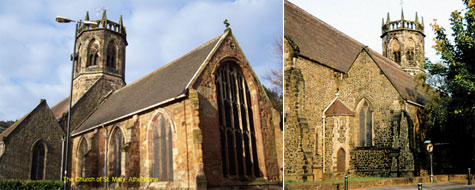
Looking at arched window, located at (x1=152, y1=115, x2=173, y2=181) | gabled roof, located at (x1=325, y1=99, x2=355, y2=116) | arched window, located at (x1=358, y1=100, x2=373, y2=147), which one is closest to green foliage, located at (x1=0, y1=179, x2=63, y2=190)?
arched window, located at (x1=152, y1=115, x2=173, y2=181)

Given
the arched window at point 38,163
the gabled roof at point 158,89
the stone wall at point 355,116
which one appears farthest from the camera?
the stone wall at point 355,116

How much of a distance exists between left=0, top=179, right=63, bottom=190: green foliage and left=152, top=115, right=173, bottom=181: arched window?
5755 millimetres

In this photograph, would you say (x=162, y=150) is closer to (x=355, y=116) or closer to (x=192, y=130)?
(x=192, y=130)

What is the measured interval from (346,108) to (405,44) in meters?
25.6

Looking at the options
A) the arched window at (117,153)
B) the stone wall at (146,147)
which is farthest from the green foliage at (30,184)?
the arched window at (117,153)

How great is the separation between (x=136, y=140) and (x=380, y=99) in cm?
1676

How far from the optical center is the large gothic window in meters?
16.2

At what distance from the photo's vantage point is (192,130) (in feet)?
55.0

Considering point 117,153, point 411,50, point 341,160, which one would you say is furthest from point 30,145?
point 411,50

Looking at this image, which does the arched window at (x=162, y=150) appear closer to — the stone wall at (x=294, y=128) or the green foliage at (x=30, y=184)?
the stone wall at (x=294, y=128)

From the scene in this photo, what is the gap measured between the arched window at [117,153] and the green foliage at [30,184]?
794 centimetres

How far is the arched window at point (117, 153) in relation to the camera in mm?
20056

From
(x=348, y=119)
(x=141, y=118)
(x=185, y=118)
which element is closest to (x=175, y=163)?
(x=185, y=118)

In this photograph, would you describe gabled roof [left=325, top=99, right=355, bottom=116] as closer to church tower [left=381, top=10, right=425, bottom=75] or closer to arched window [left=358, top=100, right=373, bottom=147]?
arched window [left=358, top=100, right=373, bottom=147]
